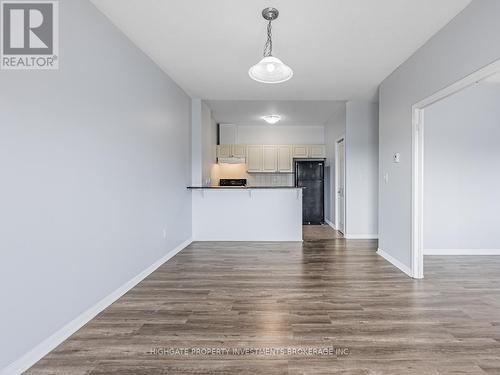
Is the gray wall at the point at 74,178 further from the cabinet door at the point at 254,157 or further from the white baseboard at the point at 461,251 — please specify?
the cabinet door at the point at 254,157

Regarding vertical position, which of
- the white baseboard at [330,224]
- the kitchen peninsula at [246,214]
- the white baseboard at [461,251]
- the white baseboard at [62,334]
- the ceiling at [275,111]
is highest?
the ceiling at [275,111]

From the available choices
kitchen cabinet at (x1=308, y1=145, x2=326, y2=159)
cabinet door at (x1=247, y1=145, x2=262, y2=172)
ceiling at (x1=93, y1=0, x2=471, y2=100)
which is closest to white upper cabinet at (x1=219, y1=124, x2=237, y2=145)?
cabinet door at (x1=247, y1=145, x2=262, y2=172)

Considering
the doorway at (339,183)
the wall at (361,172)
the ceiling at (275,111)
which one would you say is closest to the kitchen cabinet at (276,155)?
→ the ceiling at (275,111)

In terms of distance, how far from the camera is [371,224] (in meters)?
5.78

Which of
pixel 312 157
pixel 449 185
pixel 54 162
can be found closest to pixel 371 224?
pixel 449 185

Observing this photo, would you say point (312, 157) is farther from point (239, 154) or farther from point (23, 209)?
point (23, 209)

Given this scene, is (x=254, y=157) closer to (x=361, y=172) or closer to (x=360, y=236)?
(x=361, y=172)

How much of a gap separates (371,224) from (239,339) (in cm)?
446

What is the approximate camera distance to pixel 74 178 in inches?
87.3

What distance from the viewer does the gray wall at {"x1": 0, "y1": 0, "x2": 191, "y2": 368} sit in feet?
5.67

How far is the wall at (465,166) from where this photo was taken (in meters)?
4.40

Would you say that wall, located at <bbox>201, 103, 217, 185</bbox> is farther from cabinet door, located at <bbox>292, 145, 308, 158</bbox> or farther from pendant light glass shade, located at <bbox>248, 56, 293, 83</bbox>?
pendant light glass shade, located at <bbox>248, 56, 293, 83</bbox>

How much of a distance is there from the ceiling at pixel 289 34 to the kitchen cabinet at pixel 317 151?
11.4ft

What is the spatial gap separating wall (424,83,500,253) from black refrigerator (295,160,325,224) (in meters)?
3.41
